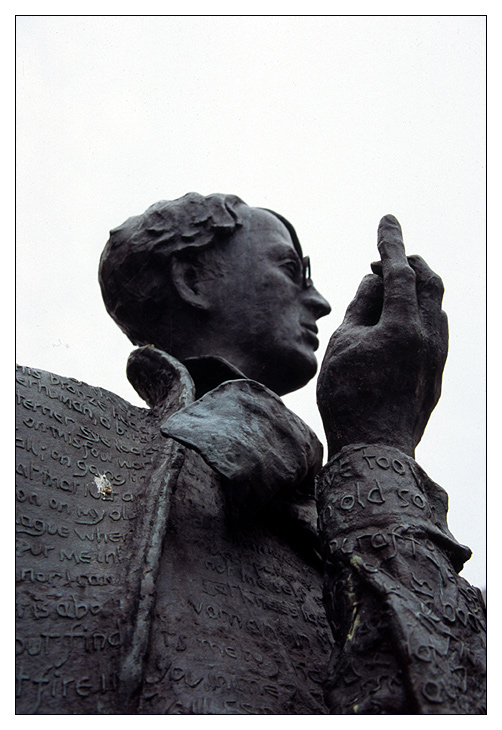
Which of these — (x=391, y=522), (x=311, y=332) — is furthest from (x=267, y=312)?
(x=391, y=522)

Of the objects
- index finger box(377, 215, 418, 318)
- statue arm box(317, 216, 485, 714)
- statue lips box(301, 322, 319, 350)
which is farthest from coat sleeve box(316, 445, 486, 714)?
statue lips box(301, 322, 319, 350)

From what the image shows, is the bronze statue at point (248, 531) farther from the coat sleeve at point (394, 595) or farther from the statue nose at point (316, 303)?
the statue nose at point (316, 303)

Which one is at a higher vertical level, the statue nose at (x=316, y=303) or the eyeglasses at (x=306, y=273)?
the eyeglasses at (x=306, y=273)

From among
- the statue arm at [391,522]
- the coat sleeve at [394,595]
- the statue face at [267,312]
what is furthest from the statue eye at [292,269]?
the coat sleeve at [394,595]

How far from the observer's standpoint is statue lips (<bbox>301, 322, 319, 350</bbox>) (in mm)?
3982

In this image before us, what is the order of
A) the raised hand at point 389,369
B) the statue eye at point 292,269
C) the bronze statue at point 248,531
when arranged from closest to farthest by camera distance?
the bronze statue at point 248,531, the raised hand at point 389,369, the statue eye at point 292,269

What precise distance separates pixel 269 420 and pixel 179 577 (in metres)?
0.66

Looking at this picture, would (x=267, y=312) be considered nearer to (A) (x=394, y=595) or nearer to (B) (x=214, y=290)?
(B) (x=214, y=290)

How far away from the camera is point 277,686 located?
2576mm

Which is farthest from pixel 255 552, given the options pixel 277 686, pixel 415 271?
pixel 415 271

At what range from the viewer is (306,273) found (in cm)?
423

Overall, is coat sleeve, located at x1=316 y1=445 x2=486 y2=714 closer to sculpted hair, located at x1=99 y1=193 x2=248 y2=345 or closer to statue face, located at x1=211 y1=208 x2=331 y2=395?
statue face, located at x1=211 y1=208 x2=331 y2=395

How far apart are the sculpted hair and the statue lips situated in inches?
23.9

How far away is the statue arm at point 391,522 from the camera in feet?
7.34
